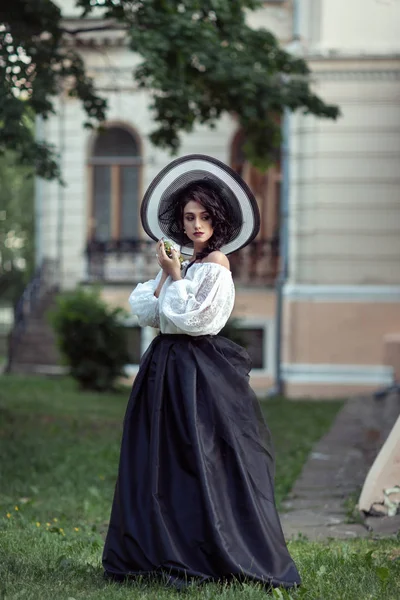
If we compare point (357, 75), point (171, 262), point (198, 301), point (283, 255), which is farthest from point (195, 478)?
point (357, 75)

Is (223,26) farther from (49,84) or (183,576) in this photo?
(183,576)

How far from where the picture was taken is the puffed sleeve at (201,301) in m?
4.75

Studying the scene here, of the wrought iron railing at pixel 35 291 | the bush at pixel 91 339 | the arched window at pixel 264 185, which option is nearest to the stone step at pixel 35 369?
the wrought iron railing at pixel 35 291

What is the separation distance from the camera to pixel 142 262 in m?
19.8

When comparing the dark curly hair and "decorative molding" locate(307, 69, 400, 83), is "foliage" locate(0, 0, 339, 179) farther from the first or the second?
"decorative molding" locate(307, 69, 400, 83)

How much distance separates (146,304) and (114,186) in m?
15.6

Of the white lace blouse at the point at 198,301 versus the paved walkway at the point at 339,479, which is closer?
the white lace blouse at the point at 198,301

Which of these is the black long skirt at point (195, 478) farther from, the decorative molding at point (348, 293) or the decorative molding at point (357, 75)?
the decorative molding at point (357, 75)

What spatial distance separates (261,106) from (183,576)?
7.44 m

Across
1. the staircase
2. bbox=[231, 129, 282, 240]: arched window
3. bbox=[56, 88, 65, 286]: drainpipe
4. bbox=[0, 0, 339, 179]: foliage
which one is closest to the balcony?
bbox=[231, 129, 282, 240]: arched window

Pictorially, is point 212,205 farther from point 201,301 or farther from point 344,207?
point 344,207

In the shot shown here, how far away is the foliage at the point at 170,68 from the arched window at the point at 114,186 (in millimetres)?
8327

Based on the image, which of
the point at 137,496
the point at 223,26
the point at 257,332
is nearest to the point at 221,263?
→ the point at 137,496

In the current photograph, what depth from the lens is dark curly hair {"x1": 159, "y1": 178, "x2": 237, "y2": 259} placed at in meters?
4.96
